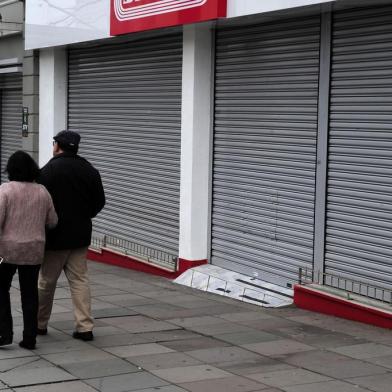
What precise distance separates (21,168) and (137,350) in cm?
185

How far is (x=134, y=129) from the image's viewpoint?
12.3 meters

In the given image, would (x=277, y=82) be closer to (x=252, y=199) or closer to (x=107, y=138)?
(x=252, y=199)

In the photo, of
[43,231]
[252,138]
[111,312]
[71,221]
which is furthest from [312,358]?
[252,138]

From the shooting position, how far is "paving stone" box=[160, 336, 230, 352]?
727cm

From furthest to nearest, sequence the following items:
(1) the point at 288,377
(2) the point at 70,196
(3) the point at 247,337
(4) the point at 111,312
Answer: (4) the point at 111,312, (3) the point at 247,337, (2) the point at 70,196, (1) the point at 288,377

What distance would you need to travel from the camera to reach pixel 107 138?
43.2ft

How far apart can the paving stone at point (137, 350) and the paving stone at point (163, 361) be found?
0.35 ft

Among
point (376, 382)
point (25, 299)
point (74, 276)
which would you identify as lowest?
point (376, 382)

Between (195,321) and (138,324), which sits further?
(195,321)

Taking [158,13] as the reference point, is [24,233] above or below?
below

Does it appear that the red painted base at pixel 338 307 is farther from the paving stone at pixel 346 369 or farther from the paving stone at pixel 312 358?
the paving stone at pixel 346 369

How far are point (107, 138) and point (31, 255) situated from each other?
6333 mm

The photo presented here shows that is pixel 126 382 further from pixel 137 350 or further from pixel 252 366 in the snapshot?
pixel 252 366

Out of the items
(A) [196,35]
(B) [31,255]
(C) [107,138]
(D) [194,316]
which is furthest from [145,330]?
(C) [107,138]
